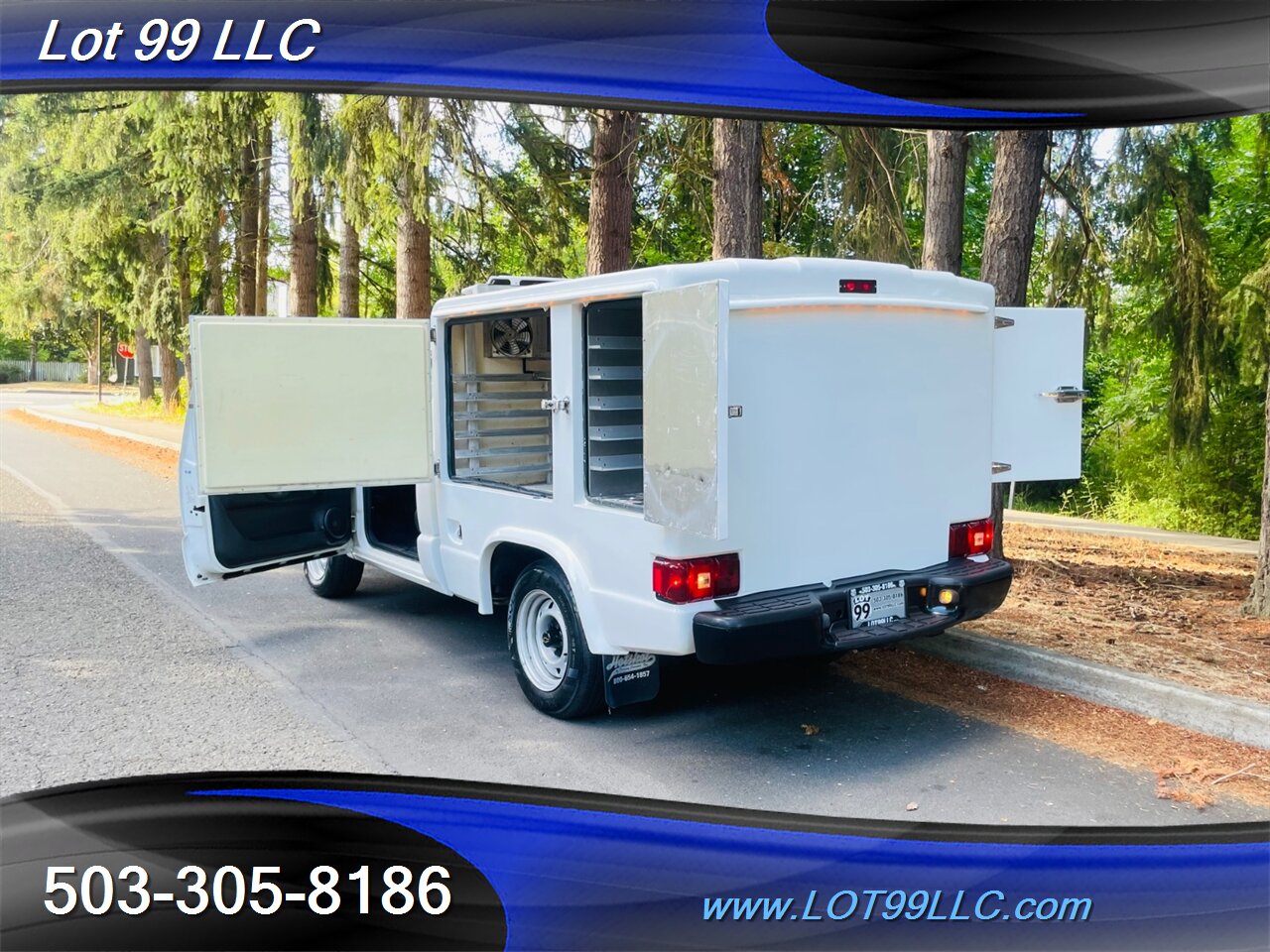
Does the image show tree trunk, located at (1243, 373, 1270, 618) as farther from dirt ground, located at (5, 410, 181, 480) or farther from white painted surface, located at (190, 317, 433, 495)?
dirt ground, located at (5, 410, 181, 480)

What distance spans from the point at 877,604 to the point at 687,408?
1548 mm

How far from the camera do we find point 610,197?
37.0 feet

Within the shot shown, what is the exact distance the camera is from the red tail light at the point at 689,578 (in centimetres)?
462

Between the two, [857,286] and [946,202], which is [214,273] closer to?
[946,202]

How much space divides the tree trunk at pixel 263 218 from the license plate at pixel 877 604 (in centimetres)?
1354

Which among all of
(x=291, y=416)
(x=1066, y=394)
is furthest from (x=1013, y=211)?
(x=291, y=416)

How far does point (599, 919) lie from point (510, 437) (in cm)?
421

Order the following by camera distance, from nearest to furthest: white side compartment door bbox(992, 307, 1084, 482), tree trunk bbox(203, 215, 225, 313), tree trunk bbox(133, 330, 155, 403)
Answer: white side compartment door bbox(992, 307, 1084, 482) < tree trunk bbox(203, 215, 225, 313) < tree trunk bbox(133, 330, 155, 403)

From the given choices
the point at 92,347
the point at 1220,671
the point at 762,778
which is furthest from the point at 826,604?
the point at 92,347

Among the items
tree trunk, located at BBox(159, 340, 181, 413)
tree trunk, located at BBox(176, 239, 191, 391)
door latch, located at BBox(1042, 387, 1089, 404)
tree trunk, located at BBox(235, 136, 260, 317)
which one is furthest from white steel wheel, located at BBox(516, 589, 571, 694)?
tree trunk, located at BBox(159, 340, 181, 413)

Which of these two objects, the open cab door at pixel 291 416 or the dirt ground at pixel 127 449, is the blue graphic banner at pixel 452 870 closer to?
the open cab door at pixel 291 416

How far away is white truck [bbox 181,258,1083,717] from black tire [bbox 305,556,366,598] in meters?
0.71

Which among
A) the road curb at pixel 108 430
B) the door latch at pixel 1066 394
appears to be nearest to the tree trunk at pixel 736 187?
the door latch at pixel 1066 394

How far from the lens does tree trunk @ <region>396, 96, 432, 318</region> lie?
11391 millimetres
